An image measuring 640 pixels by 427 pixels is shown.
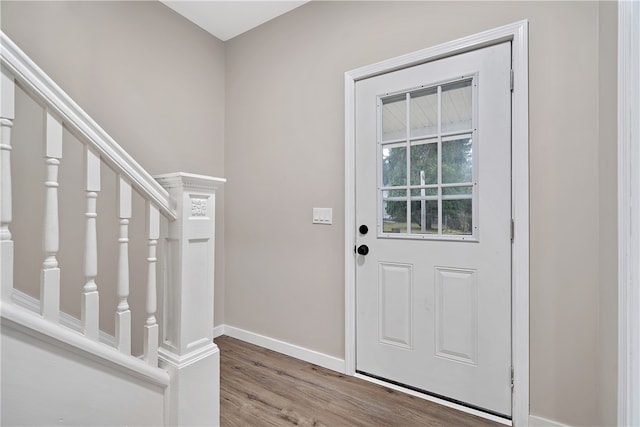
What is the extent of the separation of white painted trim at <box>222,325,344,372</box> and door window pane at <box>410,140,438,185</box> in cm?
136

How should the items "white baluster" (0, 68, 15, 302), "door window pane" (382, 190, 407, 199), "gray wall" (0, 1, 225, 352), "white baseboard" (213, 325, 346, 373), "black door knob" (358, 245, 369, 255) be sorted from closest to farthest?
"white baluster" (0, 68, 15, 302) → "gray wall" (0, 1, 225, 352) → "door window pane" (382, 190, 407, 199) → "black door knob" (358, 245, 369, 255) → "white baseboard" (213, 325, 346, 373)

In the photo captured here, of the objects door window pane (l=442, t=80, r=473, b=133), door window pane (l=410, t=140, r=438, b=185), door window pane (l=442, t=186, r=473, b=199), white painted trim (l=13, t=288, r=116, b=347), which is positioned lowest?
white painted trim (l=13, t=288, r=116, b=347)

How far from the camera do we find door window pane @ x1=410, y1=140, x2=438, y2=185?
1792 millimetres

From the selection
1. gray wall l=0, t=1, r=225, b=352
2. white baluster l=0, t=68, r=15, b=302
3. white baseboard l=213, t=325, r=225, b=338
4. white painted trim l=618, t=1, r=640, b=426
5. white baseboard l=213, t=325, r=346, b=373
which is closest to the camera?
white baluster l=0, t=68, r=15, b=302

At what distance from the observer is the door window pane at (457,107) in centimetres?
171

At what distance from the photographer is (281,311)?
7.88 ft

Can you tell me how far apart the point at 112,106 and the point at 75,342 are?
5.40 ft

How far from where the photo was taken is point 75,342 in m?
0.99

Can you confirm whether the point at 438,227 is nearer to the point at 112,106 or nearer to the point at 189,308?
the point at 189,308

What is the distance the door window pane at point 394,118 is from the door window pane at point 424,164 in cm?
14

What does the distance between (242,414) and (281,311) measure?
32.7 inches

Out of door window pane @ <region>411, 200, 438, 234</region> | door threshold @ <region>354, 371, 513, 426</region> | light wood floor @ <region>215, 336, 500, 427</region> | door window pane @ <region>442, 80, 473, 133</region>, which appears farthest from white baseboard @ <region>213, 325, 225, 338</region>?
door window pane @ <region>442, 80, 473, 133</region>

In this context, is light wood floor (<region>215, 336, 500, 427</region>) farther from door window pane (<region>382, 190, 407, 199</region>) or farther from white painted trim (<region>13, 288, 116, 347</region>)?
door window pane (<region>382, 190, 407, 199</region>)

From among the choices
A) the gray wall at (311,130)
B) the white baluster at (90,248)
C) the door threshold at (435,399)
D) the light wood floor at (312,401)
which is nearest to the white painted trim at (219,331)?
the gray wall at (311,130)
